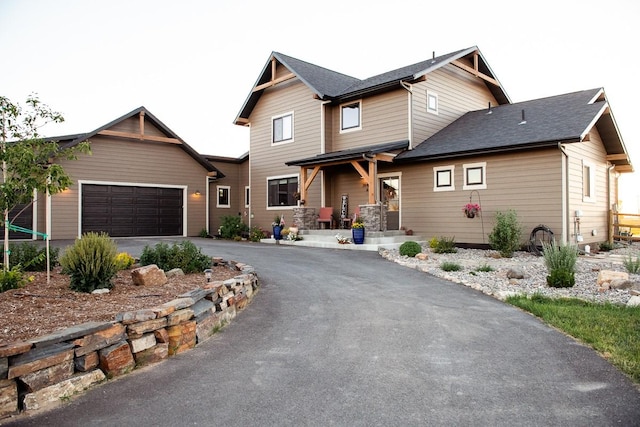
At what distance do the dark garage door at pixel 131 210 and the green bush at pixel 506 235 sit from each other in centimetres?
1380

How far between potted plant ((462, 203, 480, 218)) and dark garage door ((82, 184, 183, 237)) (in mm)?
12652

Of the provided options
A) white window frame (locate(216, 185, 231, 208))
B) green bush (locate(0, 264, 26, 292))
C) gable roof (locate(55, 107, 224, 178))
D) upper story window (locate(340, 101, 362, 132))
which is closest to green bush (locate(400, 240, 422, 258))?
upper story window (locate(340, 101, 362, 132))

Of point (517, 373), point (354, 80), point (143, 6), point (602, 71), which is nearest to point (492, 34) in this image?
point (602, 71)

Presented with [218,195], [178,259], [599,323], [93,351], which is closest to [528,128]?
[599,323]

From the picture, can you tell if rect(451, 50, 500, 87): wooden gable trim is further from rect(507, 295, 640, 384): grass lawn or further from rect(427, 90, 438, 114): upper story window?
rect(507, 295, 640, 384): grass lawn

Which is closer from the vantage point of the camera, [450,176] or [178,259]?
[178,259]

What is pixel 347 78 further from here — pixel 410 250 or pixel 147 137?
pixel 410 250

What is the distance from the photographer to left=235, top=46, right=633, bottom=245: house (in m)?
13.3

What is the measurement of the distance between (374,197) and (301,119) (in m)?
6.03

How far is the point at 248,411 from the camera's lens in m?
3.23

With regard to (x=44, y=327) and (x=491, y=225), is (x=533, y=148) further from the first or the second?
(x=44, y=327)

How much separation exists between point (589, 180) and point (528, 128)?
3184 mm

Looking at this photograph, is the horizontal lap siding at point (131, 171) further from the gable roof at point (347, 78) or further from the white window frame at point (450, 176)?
the white window frame at point (450, 176)

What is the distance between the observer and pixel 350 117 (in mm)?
18062
